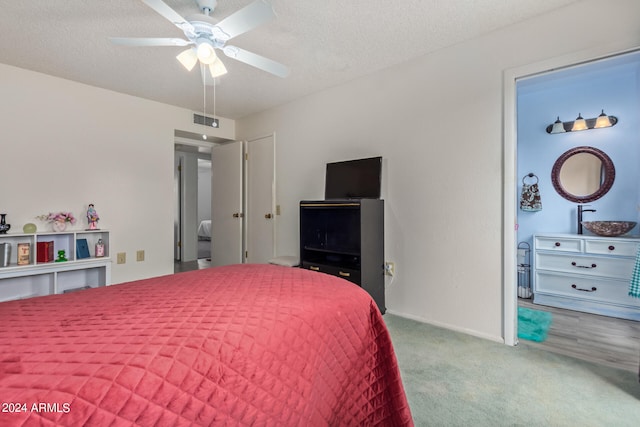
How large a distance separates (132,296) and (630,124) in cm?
456

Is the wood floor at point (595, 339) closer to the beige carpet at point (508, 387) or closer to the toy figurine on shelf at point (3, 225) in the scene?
the beige carpet at point (508, 387)

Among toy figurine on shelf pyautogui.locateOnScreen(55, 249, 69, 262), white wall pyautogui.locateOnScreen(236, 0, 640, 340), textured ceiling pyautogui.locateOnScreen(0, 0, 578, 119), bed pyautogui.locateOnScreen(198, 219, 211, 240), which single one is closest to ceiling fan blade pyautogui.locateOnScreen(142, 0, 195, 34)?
textured ceiling pyautogui.locateOnScreen(0, 0, 578, 119)

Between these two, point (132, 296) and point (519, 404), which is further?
point (519, 404)

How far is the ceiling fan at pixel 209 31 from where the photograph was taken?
67.6 inches

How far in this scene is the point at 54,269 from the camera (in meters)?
3.03

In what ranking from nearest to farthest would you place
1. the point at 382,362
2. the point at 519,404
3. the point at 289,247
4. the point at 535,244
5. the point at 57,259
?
the point at 382,362, the point at 519,404, the point at 57,259, the point at 535,244, the point at 289,247

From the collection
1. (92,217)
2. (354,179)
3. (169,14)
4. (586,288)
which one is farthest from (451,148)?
(92,217)

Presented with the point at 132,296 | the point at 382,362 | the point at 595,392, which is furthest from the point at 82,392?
the point at 595,392

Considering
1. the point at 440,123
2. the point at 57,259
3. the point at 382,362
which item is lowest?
the point at 382,362

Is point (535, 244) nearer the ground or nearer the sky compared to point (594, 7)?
nearer the ground

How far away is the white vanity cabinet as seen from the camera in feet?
9.84

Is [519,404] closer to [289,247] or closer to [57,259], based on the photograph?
[289,247]

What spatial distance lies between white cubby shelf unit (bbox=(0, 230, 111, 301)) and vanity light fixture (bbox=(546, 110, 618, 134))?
5.18 metres

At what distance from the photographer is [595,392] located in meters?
1.77
